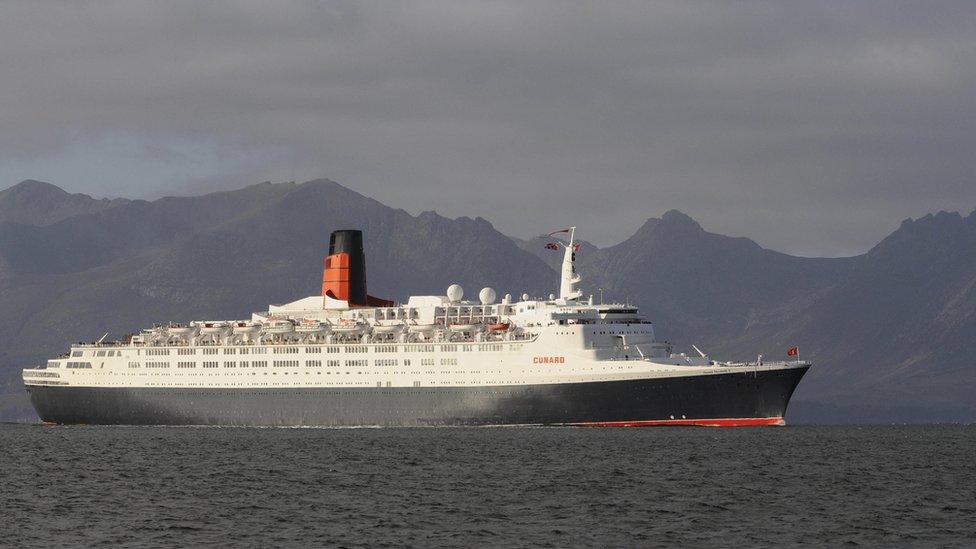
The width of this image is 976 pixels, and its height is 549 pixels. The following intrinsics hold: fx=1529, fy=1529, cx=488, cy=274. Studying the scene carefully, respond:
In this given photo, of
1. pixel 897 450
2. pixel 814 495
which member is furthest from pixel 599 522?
pixel 897 450

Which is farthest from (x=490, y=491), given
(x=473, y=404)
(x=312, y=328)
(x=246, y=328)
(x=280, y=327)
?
(x=246, y=328)

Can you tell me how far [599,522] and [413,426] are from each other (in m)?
50.2

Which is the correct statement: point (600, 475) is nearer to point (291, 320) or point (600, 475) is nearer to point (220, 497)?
point (220, 497)

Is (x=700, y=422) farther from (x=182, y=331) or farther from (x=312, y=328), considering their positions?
(x=182, y=331)

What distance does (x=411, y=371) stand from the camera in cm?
10069

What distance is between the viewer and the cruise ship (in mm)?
93250

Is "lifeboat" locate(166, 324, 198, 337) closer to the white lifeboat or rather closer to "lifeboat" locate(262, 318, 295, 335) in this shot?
the white lifeboat

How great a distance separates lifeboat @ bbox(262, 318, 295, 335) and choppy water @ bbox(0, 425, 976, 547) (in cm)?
1651

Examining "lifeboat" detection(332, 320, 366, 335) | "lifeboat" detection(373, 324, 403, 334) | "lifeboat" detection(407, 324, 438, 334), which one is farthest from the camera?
"lifeboat" detection(332, 320, 366, 335)

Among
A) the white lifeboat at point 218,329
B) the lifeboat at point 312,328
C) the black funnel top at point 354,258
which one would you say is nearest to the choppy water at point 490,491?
the lifeboat at point 312,328

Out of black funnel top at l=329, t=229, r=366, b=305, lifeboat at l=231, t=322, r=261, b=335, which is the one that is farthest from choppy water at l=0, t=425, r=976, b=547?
black funnel top at l=329, t=229, r=366, b=305

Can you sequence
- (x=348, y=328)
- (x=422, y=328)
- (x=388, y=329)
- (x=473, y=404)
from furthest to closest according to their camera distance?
(x=348, y=328)
(x=388, y=329)
(x=422, y=328)
(x=473, y=404)

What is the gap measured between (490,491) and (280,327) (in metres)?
51.1

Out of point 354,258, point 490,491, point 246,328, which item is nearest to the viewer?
point 490,491
